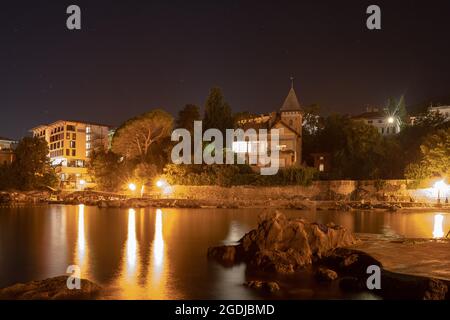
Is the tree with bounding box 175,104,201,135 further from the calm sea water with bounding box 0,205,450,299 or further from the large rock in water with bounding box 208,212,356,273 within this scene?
the large rock in water with bounding box 208,212,356,273

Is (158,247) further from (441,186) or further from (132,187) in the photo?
(132,187)

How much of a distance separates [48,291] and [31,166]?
48733 mm

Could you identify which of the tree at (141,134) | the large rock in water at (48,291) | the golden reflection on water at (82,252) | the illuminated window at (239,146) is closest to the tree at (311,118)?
the illuminated window at (239,146)

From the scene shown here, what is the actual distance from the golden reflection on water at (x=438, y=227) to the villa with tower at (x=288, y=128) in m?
19.6

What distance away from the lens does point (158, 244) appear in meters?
23.8

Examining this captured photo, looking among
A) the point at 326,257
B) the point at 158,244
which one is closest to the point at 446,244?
the point at 326,257

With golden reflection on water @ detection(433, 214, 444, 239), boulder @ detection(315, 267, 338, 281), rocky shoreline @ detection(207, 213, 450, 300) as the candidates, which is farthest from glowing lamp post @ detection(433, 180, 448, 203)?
boulder @ detection(315, 267, 338, 281)

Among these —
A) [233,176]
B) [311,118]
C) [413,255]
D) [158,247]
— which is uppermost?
[311,118]

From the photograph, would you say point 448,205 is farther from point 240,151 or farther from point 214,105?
point 214,105

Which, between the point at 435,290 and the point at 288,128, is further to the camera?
the point at 288,128

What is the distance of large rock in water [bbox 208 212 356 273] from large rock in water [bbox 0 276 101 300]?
6.16 m

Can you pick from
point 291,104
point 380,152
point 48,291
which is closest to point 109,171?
point 291,104

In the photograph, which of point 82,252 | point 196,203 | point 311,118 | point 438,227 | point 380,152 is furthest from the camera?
point 311,118

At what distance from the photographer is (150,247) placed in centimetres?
2277
